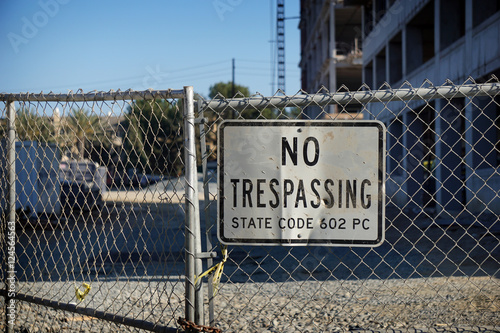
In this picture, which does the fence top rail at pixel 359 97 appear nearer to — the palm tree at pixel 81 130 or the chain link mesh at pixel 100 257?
the chain link mesh at pixel 100 257

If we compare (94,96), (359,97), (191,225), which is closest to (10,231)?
(94,96)

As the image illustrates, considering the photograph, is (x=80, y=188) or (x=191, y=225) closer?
(x=191, y=225)

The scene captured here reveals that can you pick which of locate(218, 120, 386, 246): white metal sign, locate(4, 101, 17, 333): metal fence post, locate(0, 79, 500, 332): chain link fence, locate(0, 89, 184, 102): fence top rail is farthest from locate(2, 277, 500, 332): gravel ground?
locate(0, 89, 184, 102): fence top rail

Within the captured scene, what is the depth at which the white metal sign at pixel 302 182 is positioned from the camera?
9.93ft

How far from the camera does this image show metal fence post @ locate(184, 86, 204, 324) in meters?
3.07

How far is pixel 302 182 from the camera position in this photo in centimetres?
303

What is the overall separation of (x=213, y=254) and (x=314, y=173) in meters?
0.76

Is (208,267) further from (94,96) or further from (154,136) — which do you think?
(94,96)

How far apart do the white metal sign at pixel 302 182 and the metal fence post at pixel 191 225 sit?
0.57 feet

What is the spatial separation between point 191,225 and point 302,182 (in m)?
0.71

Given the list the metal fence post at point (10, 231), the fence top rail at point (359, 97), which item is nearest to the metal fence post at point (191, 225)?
the fence top rail at point (359, 97)

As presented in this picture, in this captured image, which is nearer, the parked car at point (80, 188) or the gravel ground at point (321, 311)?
the parked car at point (80, 188)

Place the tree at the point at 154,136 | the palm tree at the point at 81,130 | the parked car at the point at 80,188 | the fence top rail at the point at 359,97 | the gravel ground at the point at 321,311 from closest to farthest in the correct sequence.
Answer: the fence top rail at the point at 359,97, the tree at the point at 154,136, the palm tree at the point at 81,130, the parked car at the point at 80,188, the gravel ground at the point at 321,311

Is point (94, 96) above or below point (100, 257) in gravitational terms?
above
